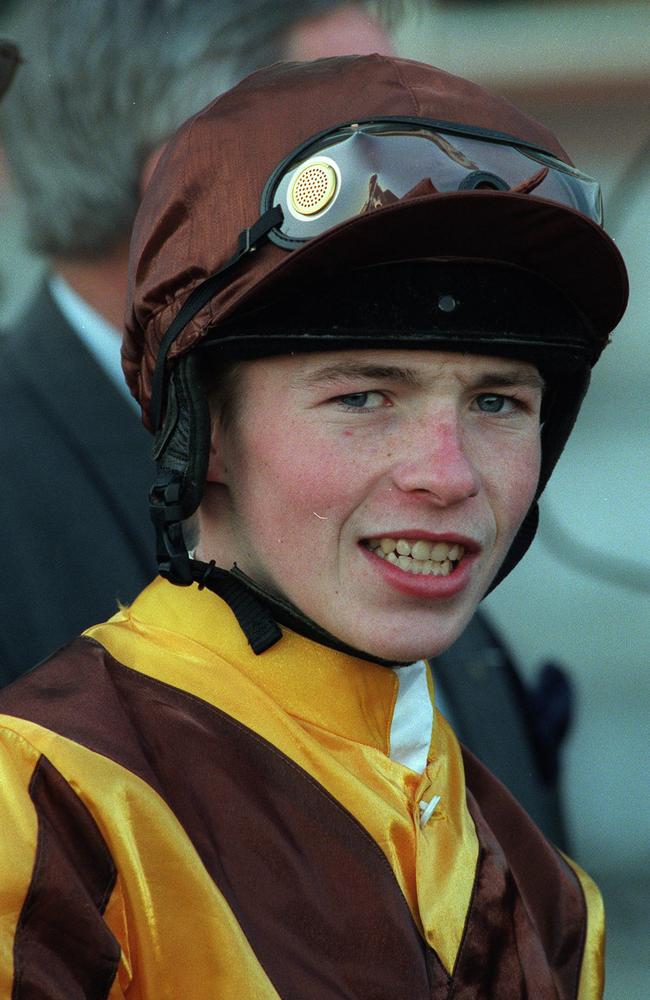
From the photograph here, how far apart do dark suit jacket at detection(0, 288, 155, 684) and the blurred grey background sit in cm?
116

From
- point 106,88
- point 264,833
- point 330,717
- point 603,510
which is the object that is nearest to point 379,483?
point 330,717

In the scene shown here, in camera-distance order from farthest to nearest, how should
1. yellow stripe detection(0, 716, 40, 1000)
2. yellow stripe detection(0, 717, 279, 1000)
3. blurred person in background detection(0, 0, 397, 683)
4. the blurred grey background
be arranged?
the blurred grey background < blurred person in background detection(0, 0, 397, 683) < yellow stripe detection(0, 717, 279, 1000) < yellow stripe detection(0, 716, 40, 1000)

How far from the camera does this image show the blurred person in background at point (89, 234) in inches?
106

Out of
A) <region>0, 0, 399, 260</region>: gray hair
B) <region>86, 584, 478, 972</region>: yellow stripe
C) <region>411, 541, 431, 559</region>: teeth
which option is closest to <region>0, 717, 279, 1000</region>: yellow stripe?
<region>86, 584, 478, 972</region>: yellow stripe

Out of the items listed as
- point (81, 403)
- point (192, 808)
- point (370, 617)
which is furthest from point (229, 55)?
point (192, 808)

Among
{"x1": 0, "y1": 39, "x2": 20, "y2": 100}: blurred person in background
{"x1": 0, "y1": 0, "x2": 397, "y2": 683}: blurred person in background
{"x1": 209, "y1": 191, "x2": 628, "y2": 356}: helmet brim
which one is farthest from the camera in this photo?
{"x1": 0, "y1": 0, "x2": 397, "y2": 683}: blurred person in background

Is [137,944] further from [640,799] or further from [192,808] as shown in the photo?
[640,799]

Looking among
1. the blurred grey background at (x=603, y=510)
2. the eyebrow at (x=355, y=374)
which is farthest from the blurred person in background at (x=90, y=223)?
the eyebrow at (x=355, y=374)

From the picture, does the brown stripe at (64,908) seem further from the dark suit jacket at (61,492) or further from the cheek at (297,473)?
the dark suit jacket at (61,492)

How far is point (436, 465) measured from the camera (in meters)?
1.61

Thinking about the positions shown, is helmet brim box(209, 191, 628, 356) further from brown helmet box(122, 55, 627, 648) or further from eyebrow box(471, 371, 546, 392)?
eyebrow box(471, 371, 546, 392)

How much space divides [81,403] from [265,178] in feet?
3.89

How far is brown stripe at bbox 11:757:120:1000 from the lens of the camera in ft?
4.31

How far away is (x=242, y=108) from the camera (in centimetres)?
178
